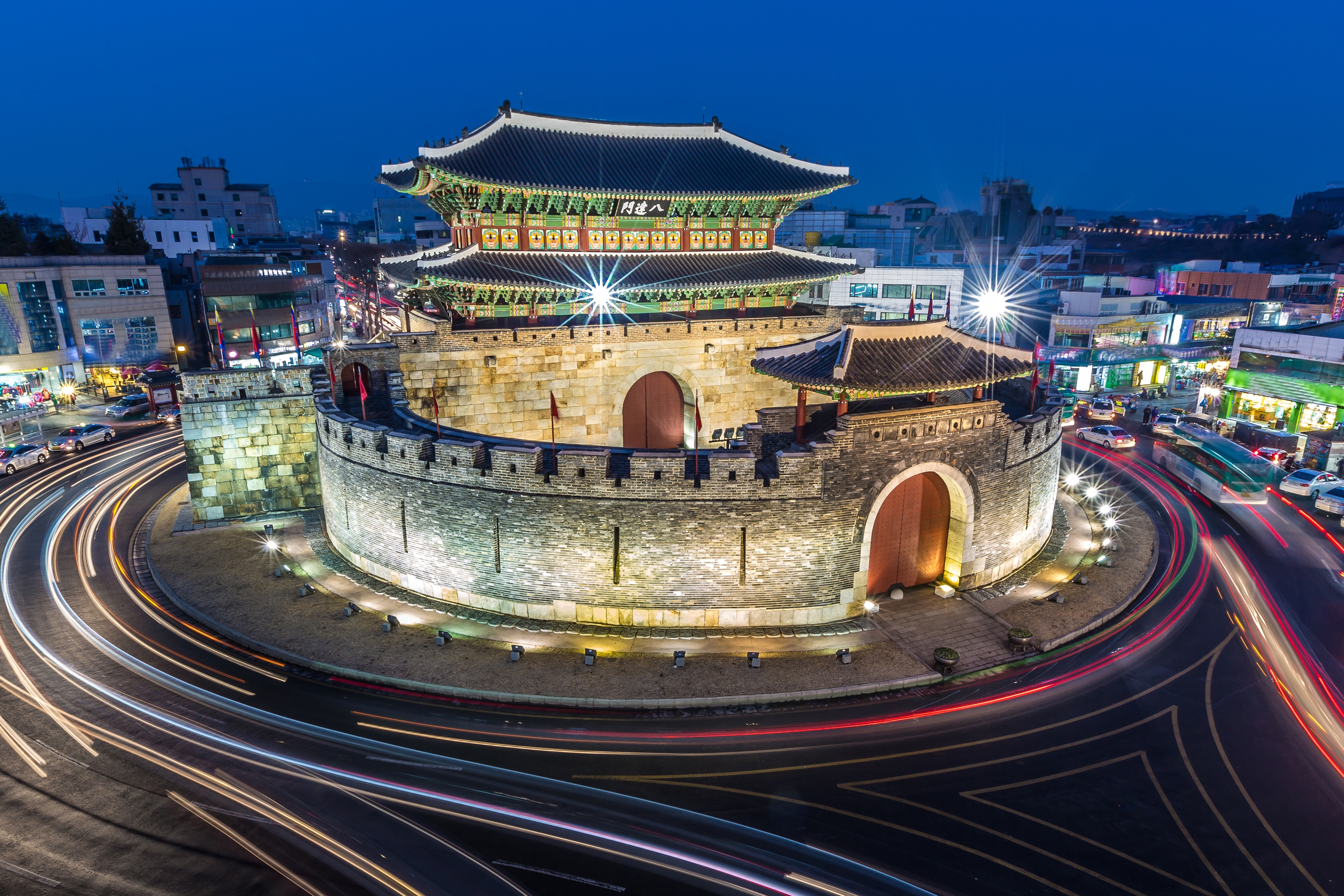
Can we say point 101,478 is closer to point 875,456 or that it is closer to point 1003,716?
point 875,456

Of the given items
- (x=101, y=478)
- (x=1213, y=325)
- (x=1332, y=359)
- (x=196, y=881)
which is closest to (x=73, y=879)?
Result: (x=196, y=881)

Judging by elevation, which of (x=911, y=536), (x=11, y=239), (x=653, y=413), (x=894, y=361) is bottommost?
(x=911, y=536)

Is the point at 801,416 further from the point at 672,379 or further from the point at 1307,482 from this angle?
the point at 1307,482

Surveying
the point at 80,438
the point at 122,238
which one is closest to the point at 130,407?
the point at 80,438

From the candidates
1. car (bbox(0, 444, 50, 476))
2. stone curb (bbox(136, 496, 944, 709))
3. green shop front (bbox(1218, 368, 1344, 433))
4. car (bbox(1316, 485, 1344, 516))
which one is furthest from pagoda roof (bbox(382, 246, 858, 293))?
green shop front (bbox(1218, 368, 1344, 433))

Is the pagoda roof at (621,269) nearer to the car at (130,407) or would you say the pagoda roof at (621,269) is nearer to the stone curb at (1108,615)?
the stone curb at (1108,615)

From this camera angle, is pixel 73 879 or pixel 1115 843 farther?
pixel 1115 843
